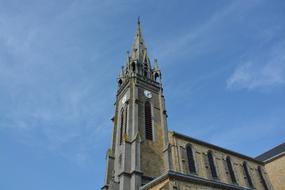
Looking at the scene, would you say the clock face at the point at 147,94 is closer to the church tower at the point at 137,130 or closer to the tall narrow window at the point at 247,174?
the church tower at the point at 137,130

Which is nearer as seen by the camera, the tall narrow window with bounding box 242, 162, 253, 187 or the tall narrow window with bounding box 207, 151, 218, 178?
the tall narrow window with bounding box 207, 151, 218, 178

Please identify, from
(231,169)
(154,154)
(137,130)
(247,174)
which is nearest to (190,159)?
(154,154)

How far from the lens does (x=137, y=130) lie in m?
26.4

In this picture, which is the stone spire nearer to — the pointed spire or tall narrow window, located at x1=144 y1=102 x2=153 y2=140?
the pointed spire

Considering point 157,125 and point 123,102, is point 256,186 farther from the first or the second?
point 123,102

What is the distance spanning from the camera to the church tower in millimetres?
23516

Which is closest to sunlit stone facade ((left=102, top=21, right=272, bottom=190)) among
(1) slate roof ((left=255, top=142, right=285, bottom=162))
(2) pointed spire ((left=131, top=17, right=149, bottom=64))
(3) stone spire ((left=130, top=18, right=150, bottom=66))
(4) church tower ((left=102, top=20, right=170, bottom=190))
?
(4) church tower ((left=102, top=20, right=170, bottom=190))

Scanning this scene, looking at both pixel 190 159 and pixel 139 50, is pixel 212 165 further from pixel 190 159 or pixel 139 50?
pixel 139 50

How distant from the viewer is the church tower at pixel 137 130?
23.5 metres

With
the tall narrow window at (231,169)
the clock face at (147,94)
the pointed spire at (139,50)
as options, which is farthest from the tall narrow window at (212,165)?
the pointed spire at (139,50)

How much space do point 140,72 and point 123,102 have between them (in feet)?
17.0

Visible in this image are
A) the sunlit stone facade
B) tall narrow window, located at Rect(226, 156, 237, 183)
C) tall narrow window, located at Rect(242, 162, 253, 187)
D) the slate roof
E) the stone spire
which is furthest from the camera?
the stone spire

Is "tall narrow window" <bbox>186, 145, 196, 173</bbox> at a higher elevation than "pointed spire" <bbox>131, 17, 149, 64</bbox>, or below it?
below

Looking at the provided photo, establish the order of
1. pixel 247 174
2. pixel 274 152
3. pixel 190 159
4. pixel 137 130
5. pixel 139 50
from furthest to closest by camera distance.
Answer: pixel 139 50 < pixel 274 152 < pixel 247 174 < pixel 137 130 < pixel 190 159
